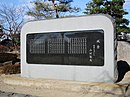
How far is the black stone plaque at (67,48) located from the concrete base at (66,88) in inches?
37.2

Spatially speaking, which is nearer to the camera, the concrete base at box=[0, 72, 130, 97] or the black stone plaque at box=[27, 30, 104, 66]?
the concrete base at box=[0, 72, 130, 97]

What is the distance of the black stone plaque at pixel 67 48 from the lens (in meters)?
9.27

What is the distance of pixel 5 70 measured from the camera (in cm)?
1293

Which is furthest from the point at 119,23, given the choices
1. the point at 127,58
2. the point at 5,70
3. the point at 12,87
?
the point at 12,87

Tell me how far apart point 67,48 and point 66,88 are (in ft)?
5.68

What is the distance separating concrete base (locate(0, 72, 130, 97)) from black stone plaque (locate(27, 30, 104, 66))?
3.10ft

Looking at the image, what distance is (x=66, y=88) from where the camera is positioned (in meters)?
8.91

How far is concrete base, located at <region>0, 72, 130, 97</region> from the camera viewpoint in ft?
26.5

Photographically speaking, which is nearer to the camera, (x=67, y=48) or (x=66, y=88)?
(x=66, y=88)

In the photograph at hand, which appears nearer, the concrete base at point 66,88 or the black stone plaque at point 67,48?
the concrete base at point 66,88

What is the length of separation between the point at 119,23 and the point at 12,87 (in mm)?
17808

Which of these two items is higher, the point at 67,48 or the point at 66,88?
the point at 67,48

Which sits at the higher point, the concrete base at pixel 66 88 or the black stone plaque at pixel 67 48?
the black stone plaque at pixel 67 48

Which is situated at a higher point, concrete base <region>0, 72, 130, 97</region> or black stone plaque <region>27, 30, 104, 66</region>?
black stone plaque <region>27, 30, 104, 66</region>
